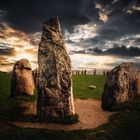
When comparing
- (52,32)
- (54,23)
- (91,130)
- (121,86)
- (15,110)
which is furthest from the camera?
(121,86)

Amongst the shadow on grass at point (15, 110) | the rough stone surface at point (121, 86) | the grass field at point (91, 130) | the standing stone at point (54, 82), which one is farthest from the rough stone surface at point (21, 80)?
the standing stone at point (54, 82)

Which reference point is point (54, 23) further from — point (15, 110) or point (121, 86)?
point (121, 86)

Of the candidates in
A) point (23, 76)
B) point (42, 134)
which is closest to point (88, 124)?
point (42, 134)

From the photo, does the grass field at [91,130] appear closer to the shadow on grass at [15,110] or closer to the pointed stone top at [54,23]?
the shadow on grass at [15,110]

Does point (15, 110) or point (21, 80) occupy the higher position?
point (21, 80)

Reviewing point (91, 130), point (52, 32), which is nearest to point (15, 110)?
point (52, 32)

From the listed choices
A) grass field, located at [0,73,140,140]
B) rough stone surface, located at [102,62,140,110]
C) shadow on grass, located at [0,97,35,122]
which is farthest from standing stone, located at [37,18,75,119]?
rough stone surface, located at [102,62,140,110]

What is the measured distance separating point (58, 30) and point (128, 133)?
9768 mm

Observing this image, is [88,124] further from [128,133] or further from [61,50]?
[61,50]

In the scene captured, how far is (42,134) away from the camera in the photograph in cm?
1956

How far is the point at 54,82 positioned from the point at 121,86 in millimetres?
6996

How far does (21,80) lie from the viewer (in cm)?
3316

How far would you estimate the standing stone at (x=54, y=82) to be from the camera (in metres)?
24.0

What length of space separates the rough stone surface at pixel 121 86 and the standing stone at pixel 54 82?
5241mm
